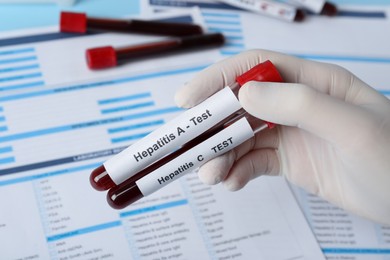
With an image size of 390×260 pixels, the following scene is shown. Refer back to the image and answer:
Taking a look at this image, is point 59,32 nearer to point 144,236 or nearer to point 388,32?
point 144,236

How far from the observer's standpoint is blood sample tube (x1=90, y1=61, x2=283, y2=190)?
1.86 ft

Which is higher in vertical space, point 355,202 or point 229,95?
point 229,95

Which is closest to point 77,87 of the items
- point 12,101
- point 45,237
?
point 12,101

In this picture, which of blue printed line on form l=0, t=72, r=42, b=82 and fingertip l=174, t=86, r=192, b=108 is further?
blue printed line on form l=0, t=72, r=42, b=82

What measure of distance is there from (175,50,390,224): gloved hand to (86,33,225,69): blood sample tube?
160 mm

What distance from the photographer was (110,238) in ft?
2.16

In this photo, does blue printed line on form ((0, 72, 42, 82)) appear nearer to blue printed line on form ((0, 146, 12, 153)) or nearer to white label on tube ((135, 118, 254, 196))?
blue printed line on form ((0, 146, 12, 153))

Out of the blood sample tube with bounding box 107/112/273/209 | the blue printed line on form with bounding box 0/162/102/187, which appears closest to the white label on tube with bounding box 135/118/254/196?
the blood sample tube with bounding box 107/112/273/209

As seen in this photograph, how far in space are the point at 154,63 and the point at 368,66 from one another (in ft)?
1.12

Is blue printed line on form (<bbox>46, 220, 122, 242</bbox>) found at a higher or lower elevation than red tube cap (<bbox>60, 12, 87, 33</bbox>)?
lower

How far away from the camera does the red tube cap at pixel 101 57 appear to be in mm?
772

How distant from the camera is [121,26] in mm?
820

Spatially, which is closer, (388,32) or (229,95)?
(229,95)

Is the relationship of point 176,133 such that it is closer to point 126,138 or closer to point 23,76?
point 126,138
